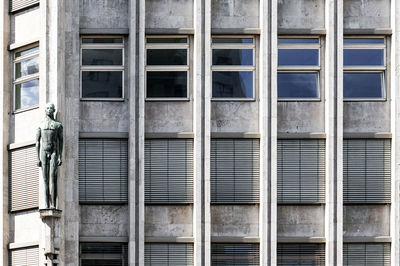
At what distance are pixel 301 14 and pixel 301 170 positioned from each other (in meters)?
5.53

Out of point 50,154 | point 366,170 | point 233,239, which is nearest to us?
point 50,154

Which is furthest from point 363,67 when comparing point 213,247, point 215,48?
point 213,247

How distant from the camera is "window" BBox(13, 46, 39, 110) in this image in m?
43.9

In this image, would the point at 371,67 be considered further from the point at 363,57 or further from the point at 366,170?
the point at 366,170

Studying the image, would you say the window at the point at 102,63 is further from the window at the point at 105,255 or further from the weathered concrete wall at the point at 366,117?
the weathered concrete wall at the point at 366,117

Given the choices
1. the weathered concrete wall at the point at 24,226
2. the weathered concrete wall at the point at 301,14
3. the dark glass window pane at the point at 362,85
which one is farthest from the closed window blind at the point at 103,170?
the dark glass window pane at the point at 362,85

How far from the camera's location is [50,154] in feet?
136

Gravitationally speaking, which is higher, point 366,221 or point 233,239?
point 366,221

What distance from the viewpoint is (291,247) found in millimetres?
42844

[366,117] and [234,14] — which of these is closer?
[366,117]

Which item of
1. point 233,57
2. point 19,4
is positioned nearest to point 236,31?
point 233,57

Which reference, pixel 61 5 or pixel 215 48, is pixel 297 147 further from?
pixel 61 5

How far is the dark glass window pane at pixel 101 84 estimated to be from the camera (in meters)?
43.4

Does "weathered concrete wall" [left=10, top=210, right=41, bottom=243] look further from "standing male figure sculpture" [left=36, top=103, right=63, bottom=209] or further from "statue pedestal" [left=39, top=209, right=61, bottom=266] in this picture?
"standing male figure sculpture" [left=36, top=103, right=63, bottom=209]
